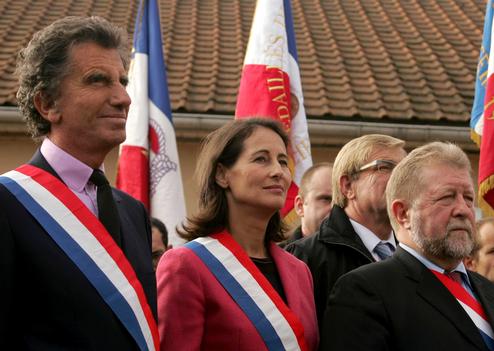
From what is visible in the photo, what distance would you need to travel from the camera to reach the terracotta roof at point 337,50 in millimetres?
10695

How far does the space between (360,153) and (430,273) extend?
92 centimetres

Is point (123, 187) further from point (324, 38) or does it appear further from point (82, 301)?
point (324, 38)

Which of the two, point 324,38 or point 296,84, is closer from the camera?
point 296,84

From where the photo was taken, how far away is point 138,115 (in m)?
7.71

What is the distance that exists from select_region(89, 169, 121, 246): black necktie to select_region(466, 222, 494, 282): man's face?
2888mm

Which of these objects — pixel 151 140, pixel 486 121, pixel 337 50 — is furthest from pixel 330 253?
pixel 337 50

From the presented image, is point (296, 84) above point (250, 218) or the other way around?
the other way around

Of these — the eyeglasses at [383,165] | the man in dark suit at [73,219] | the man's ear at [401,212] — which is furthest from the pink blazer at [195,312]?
the eyeglasses at [383,165]

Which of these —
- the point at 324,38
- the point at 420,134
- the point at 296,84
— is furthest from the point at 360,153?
the point at 324,38

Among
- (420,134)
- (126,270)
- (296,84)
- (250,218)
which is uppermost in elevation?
(126,270)

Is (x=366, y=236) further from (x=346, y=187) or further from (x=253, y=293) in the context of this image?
(x=253, y=293)

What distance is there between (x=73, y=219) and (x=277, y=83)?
13.4ft

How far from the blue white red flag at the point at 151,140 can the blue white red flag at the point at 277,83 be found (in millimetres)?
1033

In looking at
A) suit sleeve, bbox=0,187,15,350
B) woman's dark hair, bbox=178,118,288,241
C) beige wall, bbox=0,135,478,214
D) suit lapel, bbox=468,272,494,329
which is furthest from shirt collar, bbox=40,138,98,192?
beige wall, bbox=0,135,478,214
